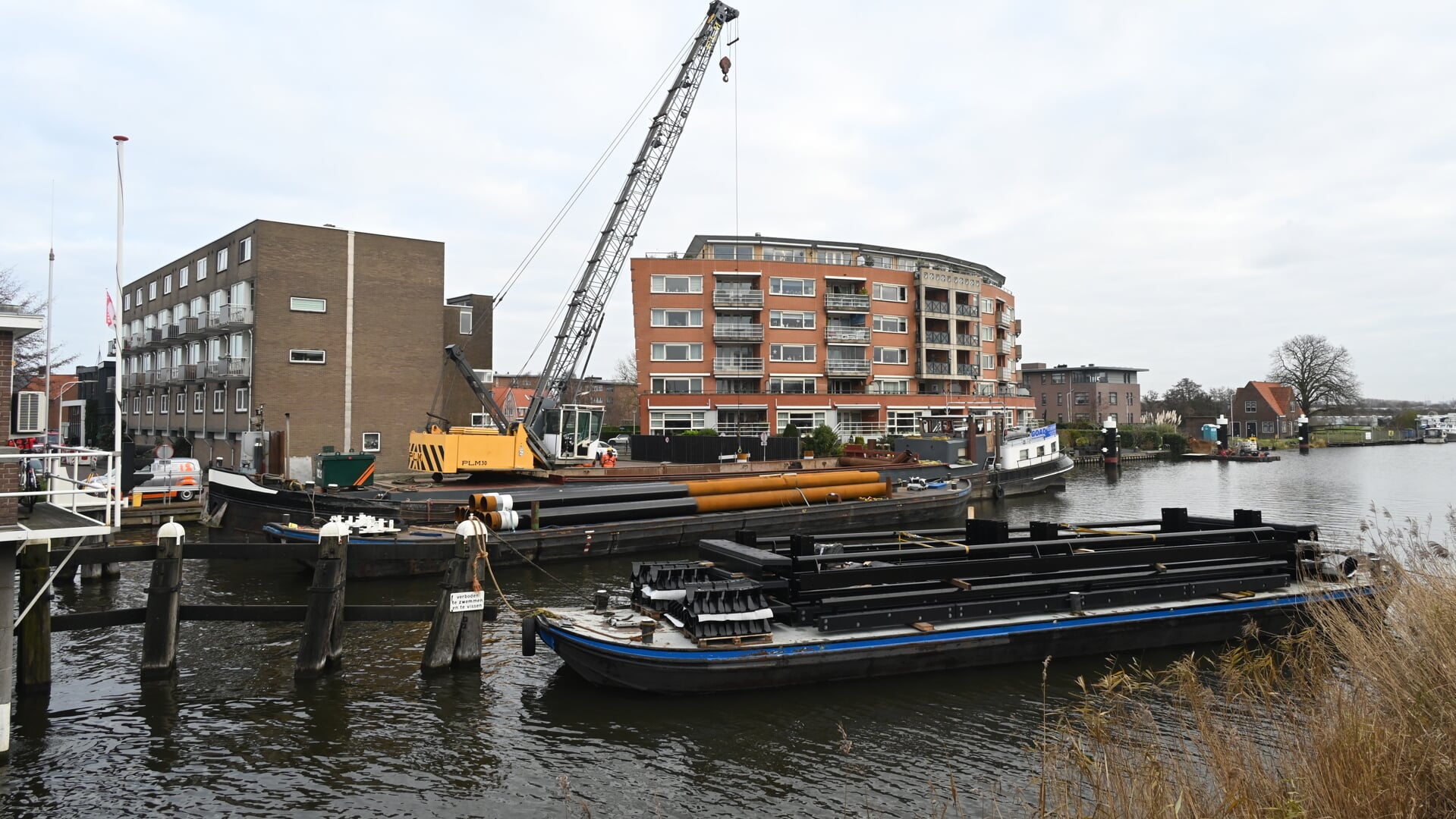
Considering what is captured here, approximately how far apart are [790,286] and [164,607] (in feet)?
161

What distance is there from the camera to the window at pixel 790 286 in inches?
2253

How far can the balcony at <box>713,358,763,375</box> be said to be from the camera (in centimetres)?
5562

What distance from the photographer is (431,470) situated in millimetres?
28703

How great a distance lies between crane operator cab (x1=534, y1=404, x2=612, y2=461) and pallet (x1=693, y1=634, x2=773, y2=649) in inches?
979

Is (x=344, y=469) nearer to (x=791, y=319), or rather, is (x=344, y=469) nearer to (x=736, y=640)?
(x=736, y=640)

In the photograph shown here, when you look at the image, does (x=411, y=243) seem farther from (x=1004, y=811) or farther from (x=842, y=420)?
(x=1004, y=811)

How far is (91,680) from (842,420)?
4887 cm

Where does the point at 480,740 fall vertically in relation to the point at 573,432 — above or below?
below

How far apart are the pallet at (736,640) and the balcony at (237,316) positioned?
131 ft

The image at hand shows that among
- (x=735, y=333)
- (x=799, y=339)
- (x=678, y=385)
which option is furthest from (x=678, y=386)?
(x=799, y=339)

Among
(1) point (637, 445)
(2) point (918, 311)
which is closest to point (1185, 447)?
(2) point (918, 311)

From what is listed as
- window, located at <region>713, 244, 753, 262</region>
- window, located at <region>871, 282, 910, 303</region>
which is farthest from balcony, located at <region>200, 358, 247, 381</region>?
window, located at <region>871, 282, 910, 303</region>

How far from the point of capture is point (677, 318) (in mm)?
55531

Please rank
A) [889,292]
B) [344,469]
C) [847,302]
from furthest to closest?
[889,292] → [847,302] → [344,469]
